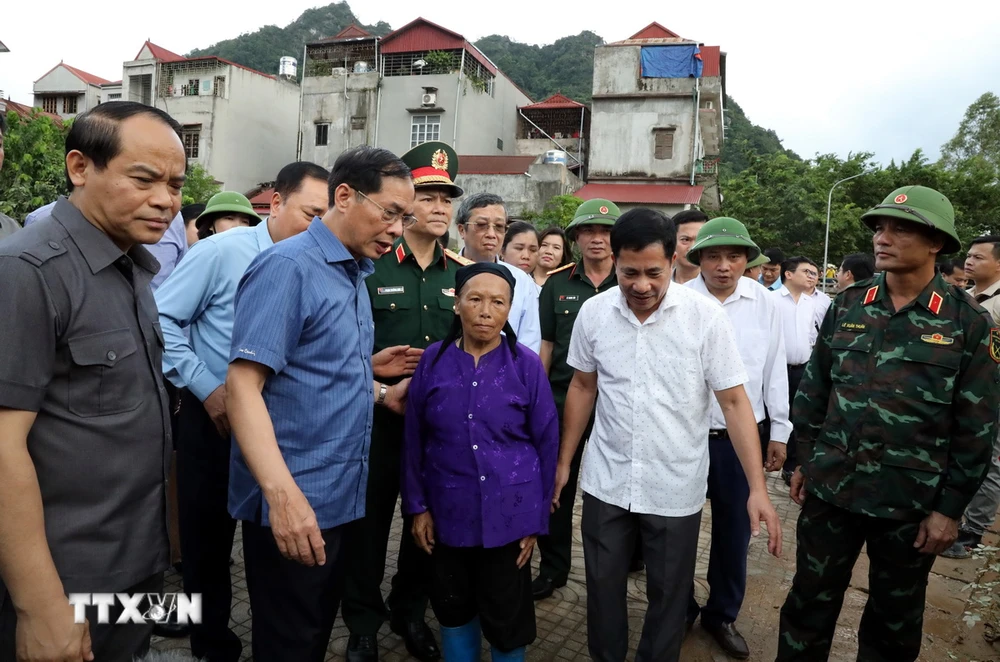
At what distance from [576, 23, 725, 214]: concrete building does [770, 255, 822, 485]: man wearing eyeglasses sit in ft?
50.9

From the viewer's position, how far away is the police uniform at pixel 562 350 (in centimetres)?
379

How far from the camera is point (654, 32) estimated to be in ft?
80.0

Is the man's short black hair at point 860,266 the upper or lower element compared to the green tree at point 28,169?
lower

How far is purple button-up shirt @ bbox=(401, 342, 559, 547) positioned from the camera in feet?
8.13

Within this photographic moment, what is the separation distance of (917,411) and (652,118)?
870 inches

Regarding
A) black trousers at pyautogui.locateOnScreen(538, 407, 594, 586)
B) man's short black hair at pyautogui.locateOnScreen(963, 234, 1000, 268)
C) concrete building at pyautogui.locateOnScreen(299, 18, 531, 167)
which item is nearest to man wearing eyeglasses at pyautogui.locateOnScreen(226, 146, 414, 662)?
black trousers at pyautogui.locateOnScreen(538, 407, 594, 586)

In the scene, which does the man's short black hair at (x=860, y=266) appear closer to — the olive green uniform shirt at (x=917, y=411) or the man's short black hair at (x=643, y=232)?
the olive green uniform shirt at (x=917, y=411)

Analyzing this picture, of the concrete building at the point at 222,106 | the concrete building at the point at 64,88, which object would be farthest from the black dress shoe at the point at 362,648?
the concrete building at the point at 64,88

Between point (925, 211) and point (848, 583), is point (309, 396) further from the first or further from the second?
point (925, 211)

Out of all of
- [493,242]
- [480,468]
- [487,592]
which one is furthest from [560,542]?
[493,242]

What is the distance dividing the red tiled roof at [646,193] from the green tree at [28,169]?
14.9 m

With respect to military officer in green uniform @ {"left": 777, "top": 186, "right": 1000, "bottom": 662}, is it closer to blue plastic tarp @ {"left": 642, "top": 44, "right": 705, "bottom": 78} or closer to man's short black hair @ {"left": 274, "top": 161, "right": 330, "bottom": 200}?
man's short black hair @ {"left": 274, "top": 161, "right": 330, "bottom": 200}

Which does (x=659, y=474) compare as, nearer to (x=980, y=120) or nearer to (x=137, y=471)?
(x=137, y=471)

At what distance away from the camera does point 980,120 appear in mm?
32156
